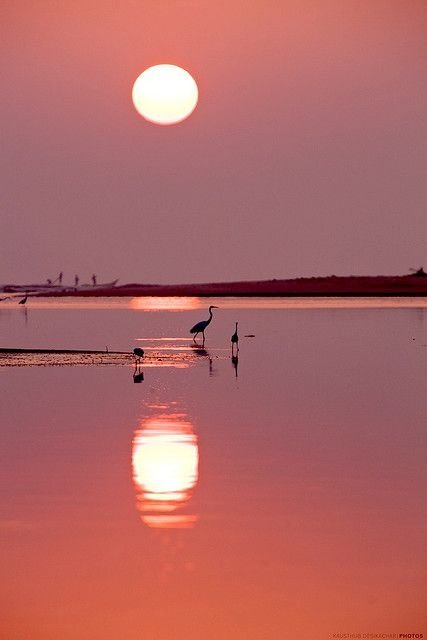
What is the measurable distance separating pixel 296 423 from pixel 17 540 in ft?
25.9

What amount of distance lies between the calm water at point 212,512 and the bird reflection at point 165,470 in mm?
33

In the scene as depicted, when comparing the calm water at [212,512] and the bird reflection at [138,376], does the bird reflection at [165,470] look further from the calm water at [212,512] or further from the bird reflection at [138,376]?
the bird reflection at [138,376]

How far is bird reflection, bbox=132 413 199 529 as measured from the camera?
10883 mm

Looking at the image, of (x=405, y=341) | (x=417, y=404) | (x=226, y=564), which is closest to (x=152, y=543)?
(x=226, y=564)

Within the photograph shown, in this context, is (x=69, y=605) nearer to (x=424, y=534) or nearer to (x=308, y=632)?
(x=308, y=632)

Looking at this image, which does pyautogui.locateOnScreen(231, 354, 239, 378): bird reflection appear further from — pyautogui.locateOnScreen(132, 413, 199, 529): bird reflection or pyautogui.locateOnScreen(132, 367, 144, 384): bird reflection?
pyautogui.locateOnScreen(132, 413, 199, 529): bird reflection

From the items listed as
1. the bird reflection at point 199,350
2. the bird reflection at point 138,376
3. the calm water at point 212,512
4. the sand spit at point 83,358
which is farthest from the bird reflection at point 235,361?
the calm water at point 212,512

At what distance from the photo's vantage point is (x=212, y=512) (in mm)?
11070

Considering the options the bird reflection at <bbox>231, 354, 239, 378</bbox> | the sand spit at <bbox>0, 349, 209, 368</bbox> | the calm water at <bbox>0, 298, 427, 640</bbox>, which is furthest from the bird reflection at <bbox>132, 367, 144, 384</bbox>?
the bird reflection at <bbox>231, 354, 239, 378</bbox>

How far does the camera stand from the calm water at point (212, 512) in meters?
8.55

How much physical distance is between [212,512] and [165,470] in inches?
88.1

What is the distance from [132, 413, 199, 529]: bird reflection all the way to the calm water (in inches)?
1.3

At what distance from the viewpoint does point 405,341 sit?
122ft

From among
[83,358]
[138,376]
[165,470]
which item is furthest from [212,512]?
[83,358]
